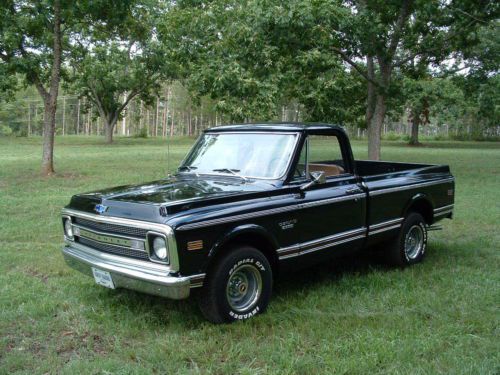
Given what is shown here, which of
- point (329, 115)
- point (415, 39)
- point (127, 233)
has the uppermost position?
point (415, 39)

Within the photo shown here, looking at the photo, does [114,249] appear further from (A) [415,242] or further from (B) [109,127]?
(B) [109,127]

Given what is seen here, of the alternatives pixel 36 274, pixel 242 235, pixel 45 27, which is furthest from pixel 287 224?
pixel 45 27

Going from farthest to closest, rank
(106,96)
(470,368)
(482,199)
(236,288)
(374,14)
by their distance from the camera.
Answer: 1. (106,96)
2. (374,14)
3. (482,199)
4. (236,288)
5. (470,368)

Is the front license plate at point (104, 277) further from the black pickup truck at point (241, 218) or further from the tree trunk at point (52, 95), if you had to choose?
the tree trunk at point (52, 95)

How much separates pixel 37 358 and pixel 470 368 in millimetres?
3172

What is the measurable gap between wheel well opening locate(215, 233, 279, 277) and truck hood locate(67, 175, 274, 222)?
0.36 m

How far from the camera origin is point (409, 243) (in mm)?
6828

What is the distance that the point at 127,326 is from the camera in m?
4.64

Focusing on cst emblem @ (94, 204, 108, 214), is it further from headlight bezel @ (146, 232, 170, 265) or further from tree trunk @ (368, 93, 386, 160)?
Answer: tree trunk @ (368, 93, 386, 160)

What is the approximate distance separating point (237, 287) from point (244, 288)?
79 millimetres

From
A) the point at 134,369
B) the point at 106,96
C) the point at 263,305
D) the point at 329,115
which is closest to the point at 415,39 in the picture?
the point at 329,115

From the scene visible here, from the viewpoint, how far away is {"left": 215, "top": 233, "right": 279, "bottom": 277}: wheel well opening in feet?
15.2

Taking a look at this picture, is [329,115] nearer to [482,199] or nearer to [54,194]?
[482,199]

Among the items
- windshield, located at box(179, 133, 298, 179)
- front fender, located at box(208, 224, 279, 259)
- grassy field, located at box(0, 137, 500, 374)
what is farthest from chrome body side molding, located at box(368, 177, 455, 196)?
front fender, located at box(208, 224, 279, 259)
